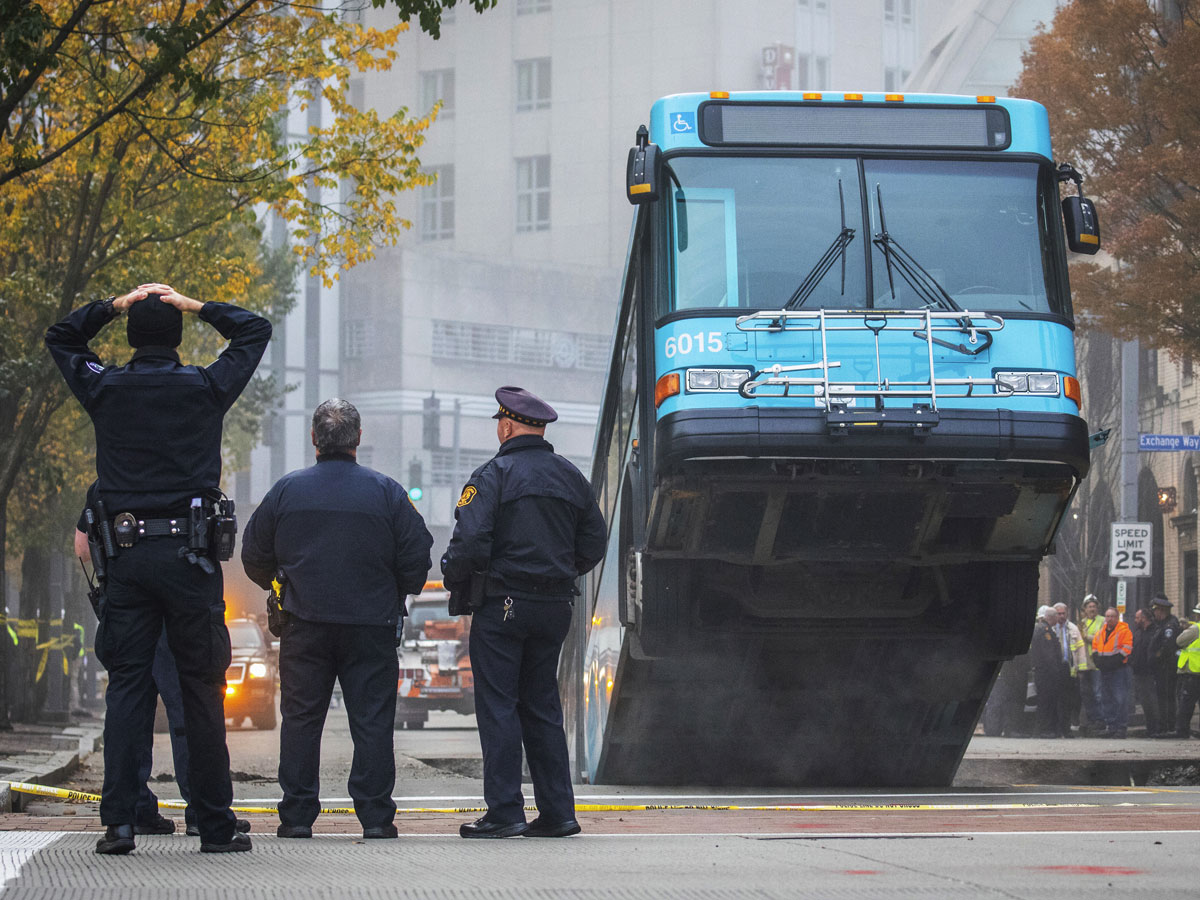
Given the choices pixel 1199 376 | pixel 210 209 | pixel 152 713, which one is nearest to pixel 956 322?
pixel 152 713

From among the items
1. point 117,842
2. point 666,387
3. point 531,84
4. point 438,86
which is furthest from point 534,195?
point 117,842

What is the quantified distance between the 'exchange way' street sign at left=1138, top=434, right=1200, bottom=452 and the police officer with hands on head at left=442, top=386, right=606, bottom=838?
14.9m

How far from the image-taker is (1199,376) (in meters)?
30.7

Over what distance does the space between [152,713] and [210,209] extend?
14.1 meters

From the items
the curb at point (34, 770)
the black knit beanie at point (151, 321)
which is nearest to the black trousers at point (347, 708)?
the black knit beanie at point (151, 321)

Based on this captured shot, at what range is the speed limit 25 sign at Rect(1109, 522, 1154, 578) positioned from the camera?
2278cm

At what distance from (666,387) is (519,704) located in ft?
10.8

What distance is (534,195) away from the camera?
75.4 meters

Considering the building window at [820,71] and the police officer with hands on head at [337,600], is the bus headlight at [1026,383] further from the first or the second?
the building window at [820,71]

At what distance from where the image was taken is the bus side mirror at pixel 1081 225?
1105 centimetres

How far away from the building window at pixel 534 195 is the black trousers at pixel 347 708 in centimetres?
6773

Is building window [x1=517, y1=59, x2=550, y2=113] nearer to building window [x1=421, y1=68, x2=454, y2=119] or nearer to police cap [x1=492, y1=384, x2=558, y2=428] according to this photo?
building window [x1=421, y1=68, x2=454, y2=119]

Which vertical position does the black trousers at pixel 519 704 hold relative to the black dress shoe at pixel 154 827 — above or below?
above

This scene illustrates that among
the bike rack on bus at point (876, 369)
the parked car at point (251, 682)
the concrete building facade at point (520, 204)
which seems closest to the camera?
the bike rack on bus at point (876, 369)
